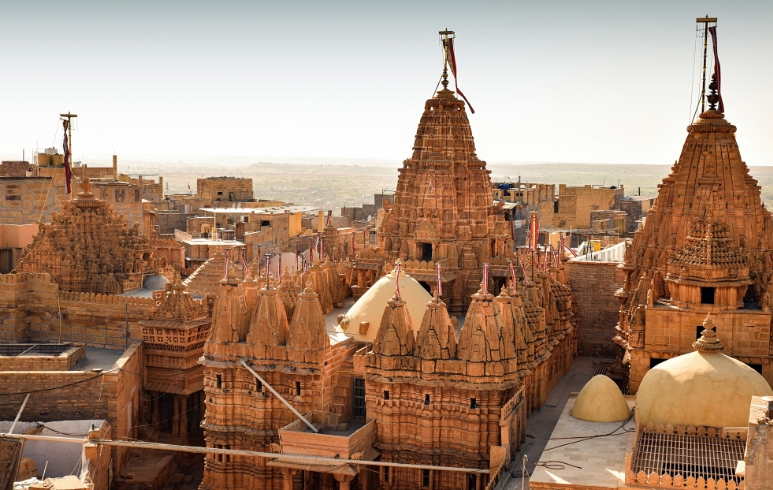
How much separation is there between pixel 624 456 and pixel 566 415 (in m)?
4.18

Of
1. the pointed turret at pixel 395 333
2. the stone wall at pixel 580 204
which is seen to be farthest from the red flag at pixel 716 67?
the stone wall at pixel 580 204

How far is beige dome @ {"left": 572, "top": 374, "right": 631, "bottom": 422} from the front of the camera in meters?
33.2

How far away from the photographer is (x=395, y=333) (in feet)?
109

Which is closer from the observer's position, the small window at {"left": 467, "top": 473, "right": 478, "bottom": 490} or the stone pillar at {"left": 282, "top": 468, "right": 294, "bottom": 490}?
the small window at {"left": 467, "top": 473, "right": 478, "bottom": 490}

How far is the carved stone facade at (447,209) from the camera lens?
41000 millimetres

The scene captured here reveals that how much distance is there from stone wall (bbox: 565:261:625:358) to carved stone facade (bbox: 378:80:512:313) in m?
5.98

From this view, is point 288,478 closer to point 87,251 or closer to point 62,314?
point 62,314

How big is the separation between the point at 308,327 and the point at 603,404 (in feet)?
27.8

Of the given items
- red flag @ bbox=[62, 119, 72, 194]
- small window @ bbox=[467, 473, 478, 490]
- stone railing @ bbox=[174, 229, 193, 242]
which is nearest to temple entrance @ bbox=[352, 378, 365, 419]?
small window @ bbox=[467, 473, 478, 490]

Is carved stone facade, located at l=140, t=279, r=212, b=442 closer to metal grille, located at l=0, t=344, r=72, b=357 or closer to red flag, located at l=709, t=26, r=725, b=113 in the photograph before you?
metal grille, located at l=0, t=344, r=72, b=357

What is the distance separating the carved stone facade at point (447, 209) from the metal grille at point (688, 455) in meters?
11.8

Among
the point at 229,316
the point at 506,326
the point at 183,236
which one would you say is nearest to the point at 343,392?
the point at 229,316

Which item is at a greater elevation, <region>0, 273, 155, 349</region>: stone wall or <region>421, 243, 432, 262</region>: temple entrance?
<region>421, 243, 432, 262</region>: temple entrance

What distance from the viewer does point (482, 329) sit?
32.7 meters
